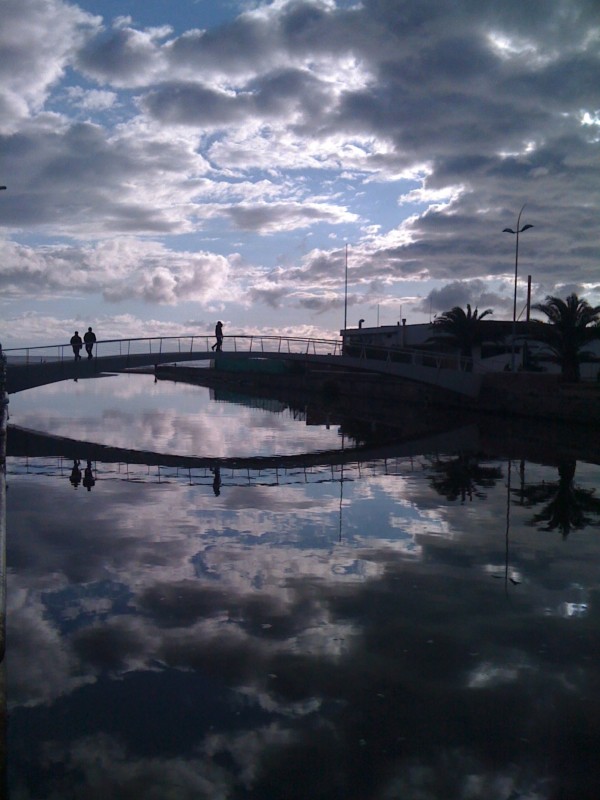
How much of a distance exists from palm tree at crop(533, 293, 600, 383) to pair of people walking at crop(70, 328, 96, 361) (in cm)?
1837

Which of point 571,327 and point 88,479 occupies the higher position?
point 571,327

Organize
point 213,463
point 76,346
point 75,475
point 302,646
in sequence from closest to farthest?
point 302,646, point 75,475, point 213,463, point 76,346

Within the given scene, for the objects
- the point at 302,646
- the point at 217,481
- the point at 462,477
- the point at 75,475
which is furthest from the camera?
the point at 462,477

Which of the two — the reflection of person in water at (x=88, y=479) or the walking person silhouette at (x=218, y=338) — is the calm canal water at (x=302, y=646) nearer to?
the reflection of person in water at (x=88, y=479)

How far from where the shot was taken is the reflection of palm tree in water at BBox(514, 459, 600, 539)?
12.9 metres

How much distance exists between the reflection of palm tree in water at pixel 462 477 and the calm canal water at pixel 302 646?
1.78 feet

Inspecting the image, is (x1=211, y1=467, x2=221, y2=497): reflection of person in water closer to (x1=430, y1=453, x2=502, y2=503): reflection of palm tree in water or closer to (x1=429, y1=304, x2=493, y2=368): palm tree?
(x1=430, y1=453, x2=502, y2=503): reflection of palm tree in water

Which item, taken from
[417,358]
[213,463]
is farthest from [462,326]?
[213,463]

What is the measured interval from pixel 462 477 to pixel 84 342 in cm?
1857

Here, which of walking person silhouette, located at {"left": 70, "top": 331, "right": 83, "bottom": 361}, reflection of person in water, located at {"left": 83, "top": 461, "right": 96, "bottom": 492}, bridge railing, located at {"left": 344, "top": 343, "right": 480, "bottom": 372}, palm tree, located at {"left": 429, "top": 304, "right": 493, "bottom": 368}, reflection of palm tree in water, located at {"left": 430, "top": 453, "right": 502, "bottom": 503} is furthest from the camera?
palm tree, located at {"left": 429, "top": 304, "right": 493, "bottom": 368}

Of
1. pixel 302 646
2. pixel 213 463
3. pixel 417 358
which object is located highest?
pixel 417 358

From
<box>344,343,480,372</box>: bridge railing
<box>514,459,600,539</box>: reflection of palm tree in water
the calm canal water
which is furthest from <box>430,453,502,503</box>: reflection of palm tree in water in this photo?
<box>344,343,480,372</box>: bridge railing

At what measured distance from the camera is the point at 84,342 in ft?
103

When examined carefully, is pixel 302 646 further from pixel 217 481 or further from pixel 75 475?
pixel 75 475
